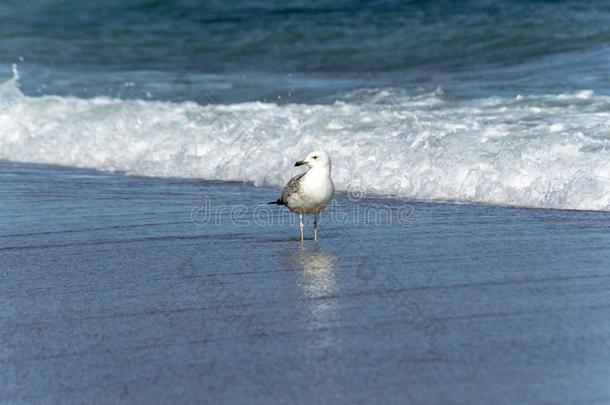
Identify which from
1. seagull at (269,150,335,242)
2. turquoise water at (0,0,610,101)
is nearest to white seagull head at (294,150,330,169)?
seagull at (269,150,335,242)

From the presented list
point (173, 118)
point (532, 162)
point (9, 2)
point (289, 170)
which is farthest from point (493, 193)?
point (9, 2)

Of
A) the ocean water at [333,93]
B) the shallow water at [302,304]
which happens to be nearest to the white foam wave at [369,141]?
the ocean water at [333,93]

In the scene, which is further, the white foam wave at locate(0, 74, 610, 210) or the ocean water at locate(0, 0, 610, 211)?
the ocean water at locate(0, 0, 610, 211)

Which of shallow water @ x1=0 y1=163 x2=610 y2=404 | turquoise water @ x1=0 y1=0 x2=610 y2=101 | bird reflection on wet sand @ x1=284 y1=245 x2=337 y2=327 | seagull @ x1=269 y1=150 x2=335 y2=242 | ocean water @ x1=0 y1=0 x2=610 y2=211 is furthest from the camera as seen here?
turquoise water @ x1=0 y1=0 x2=610 y2=101

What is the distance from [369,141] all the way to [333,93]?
433 centimetres

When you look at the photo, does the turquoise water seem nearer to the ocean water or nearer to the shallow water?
the ocean water

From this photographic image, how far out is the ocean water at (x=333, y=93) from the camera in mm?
9430

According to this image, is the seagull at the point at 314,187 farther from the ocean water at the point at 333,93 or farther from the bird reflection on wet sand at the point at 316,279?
the ocean water at the point at 333,93

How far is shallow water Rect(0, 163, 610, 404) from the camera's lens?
4.45 m

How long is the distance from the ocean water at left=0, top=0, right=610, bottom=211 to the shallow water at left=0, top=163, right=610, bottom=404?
3.09ft

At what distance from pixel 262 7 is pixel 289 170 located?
15019 mm

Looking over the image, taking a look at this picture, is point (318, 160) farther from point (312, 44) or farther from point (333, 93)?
point (312, 44)

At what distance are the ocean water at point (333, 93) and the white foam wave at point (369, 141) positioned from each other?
0.02 metres

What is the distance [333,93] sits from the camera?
14648 millimetres
